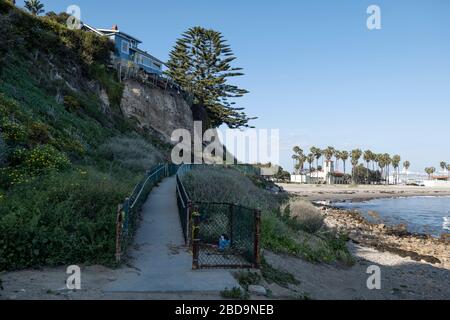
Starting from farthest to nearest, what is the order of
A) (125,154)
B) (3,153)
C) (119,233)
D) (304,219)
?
(125,154)
(304,219)
(3,153)
(119,233)

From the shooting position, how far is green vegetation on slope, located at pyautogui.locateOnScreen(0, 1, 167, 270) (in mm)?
9211

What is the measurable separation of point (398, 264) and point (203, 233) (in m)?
10.1

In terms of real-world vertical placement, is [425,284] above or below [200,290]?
below

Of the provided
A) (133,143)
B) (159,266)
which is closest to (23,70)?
(133,143)

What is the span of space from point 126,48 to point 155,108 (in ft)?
36.7

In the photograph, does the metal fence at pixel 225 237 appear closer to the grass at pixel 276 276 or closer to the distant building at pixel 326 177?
the grass at pixel 276 276

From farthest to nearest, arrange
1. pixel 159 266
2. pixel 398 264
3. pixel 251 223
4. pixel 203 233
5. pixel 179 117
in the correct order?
pixel 179 117
pixel 398 264
pixel 203 233
pixel 251 223
pixel 159 266

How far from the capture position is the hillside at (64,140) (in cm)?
930

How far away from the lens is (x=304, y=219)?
1852 cm

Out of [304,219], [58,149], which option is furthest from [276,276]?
[58,149]

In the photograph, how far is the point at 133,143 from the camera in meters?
30.3

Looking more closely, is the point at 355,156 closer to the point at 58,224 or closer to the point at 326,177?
the point at 326,177

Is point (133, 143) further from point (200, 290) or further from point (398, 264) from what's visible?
point (200, 290)

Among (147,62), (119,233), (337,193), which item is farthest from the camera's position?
(337,193)
